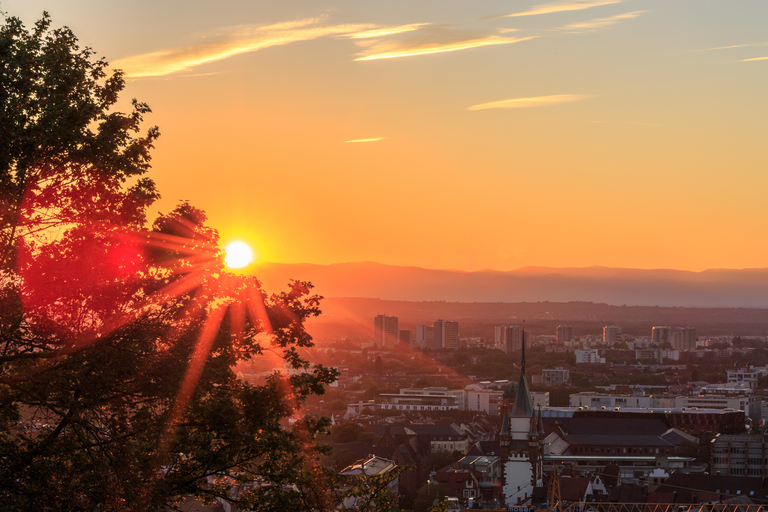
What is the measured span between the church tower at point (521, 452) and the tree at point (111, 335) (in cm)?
5907

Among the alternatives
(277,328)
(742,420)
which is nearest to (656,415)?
(742,420)

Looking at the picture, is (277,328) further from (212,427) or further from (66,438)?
(66,438)

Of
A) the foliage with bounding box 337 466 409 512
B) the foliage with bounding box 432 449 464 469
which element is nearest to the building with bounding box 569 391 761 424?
the foliage with bounding box 432 449 464 469

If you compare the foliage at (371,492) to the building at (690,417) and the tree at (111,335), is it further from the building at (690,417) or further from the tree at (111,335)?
the building at (690,417)

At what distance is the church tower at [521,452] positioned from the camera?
256 feet

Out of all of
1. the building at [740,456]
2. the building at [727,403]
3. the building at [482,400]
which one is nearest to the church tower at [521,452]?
the building at [740,456]

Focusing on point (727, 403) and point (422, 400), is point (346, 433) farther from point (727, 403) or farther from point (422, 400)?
point (727, 403)

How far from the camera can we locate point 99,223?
735 inches

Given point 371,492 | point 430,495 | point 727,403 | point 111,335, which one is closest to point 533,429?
point 430,495

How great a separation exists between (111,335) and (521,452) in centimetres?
6584

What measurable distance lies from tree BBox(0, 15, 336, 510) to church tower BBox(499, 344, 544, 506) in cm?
5907

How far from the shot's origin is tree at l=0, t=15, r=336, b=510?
16.2 metres

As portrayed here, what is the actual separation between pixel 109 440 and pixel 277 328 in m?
5.15

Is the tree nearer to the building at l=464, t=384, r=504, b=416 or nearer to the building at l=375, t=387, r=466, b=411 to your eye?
the building at l=375, t=387, r=466, b=411
